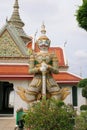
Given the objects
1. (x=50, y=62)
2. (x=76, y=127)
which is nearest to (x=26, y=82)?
(x=50, y=62)

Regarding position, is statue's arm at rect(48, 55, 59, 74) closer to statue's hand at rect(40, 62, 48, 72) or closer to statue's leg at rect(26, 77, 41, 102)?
statue's hand at rect(40, 62, 48, 72)

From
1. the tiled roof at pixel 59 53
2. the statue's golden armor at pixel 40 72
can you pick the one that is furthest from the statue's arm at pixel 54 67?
the tiled roof at pixel 59 53

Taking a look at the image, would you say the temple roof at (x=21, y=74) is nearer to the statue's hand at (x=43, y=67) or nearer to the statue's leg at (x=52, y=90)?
the statue's leg at (x=52, y=90)

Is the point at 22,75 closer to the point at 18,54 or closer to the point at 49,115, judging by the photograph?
the point at 18,54

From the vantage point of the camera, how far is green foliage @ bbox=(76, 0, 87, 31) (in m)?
7.61

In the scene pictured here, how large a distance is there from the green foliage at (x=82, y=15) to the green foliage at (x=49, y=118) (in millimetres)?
2643

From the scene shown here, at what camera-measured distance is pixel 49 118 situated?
6.00 meters

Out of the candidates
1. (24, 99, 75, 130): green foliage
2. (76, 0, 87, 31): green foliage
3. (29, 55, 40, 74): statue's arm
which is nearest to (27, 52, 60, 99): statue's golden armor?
(29, 55, 40, 74): statue's arm

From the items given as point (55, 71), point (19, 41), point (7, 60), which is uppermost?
point (19, 41)

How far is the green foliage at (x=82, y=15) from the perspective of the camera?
7.61 meters

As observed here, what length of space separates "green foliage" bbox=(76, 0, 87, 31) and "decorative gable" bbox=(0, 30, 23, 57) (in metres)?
8.15

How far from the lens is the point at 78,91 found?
15133mm

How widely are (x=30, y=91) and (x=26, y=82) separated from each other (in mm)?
4678

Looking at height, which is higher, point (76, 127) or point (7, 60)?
point (7, 60)
